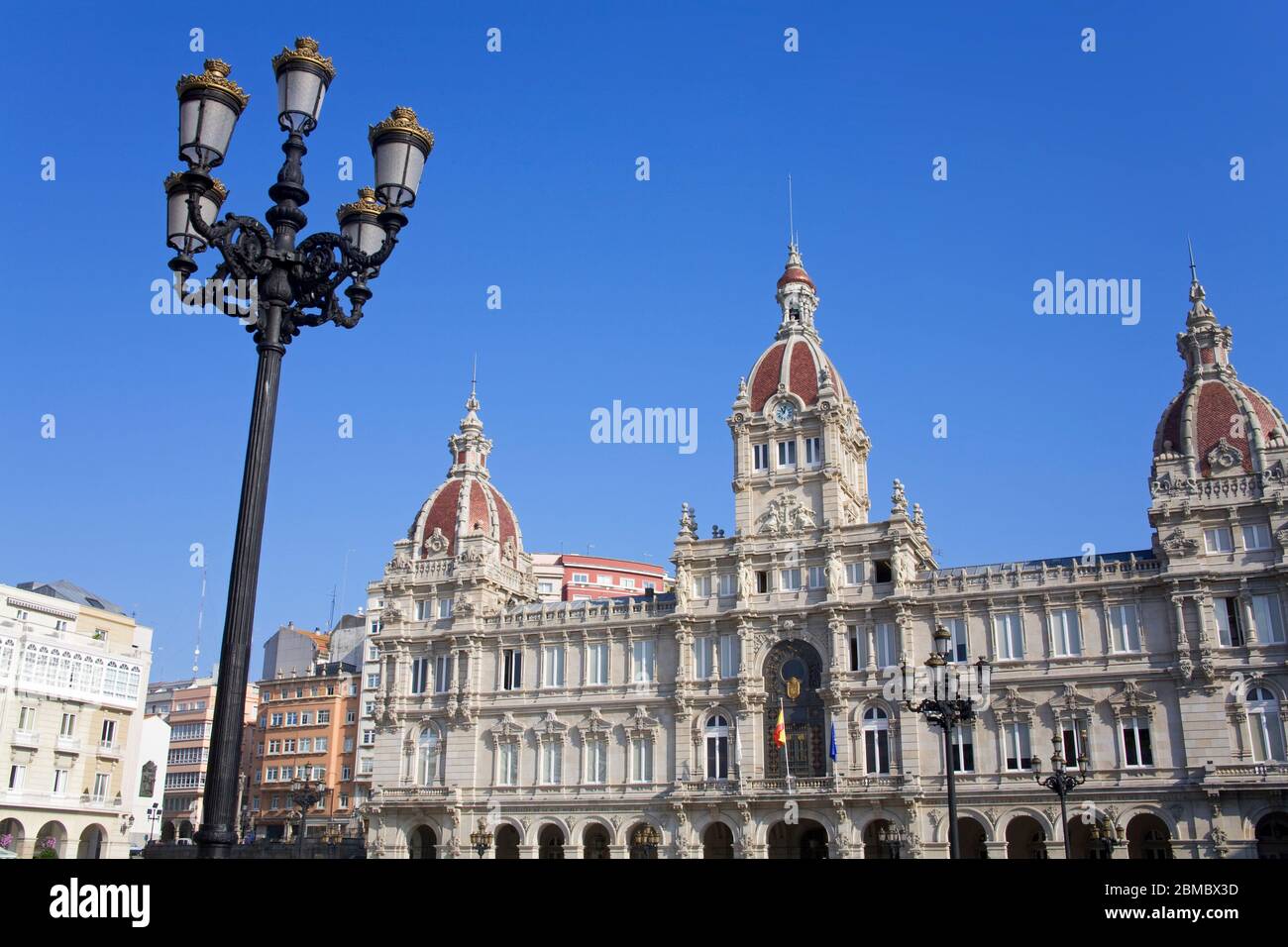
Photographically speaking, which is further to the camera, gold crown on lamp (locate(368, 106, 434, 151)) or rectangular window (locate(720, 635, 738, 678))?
rectangular window (locate(720, 635, 738, 678))

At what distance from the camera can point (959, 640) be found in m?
61.0

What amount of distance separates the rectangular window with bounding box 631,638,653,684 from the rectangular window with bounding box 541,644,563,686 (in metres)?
4.62

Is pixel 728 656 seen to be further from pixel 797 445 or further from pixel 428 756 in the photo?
pixel 428 756

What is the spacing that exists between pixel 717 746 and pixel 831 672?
7725 millimetres

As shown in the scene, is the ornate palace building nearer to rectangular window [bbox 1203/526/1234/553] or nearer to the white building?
rectangular window [bbox 1203/526/1234/553]

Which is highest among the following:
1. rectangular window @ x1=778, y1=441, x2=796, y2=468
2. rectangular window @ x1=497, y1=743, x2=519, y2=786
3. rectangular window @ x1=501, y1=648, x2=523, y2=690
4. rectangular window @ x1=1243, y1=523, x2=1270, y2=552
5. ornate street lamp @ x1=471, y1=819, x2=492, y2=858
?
rectangular window @ x1=778, y1=441, x2=796, y2=468

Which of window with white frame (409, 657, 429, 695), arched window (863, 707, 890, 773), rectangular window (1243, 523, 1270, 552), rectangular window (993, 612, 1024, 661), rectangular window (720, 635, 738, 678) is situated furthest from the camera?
window with white frame (409, 657, 429, 695)

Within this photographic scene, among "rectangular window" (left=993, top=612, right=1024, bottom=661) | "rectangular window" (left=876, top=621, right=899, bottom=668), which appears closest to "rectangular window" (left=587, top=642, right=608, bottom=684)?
"rectangular window" (left=876, top=621, right=899, bottom=668)

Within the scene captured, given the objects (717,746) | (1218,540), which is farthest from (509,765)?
(1218,540)

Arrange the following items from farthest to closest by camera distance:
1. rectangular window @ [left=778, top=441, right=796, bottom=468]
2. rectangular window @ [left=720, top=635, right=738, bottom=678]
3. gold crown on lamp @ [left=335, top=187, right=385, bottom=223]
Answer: rectangular window @ [left=778, top=441, right=796, bottom=468] → rectangular window @ [left=720, top=635, right=738, bottom=678] → gold crown on lamp @ [left=335, top=187, right=385, bottom=223]

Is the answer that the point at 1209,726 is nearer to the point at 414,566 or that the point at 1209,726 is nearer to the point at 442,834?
the point at 442,834

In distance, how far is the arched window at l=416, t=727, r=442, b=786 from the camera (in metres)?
69.0

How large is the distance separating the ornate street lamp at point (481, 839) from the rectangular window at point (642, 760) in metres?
8.73
